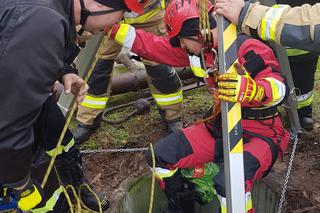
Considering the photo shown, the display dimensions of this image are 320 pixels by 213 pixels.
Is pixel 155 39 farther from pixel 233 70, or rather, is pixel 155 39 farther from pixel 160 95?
pixel 233 70

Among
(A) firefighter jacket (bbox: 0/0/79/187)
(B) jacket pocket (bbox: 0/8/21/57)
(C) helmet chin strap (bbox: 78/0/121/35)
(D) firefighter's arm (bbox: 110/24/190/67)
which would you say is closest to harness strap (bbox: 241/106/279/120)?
(D) firefighter's arm (bbox: 110/24/190/67)

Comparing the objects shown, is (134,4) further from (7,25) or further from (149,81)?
(149,81)

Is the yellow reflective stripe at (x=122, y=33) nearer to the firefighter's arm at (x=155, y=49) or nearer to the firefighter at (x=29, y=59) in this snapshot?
the firefighter's arm at (x=155, y=49)

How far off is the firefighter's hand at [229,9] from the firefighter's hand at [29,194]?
1406mm

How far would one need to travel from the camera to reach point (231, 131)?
2176 mm

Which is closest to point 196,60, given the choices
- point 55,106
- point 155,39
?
point 155,39

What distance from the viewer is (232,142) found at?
218 centimetres

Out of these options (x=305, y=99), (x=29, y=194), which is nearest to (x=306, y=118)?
(x=305, y=99)

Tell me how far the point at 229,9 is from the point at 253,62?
0.69 metres

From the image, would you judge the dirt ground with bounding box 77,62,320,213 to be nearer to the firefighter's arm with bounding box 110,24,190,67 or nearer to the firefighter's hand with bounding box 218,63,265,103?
the firefighter's arm with bounding box 110,24,190,67

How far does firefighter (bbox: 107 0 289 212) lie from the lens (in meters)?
2.68

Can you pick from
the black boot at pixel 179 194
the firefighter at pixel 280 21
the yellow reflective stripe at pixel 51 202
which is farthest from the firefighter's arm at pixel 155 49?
the yellow reflective stripe at pixel 51 202

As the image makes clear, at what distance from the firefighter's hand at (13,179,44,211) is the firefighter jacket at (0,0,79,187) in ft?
1.00

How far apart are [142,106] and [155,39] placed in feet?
4.07
